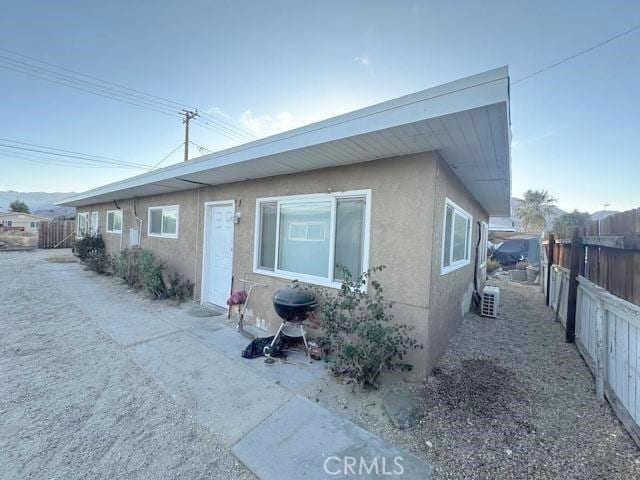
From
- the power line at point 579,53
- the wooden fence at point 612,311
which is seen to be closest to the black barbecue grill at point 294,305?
the wooden fence at point 612,311

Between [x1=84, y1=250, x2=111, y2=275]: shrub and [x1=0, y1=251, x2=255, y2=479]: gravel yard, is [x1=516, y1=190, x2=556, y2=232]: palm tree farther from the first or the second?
[x1=0, y1=251, x2=255, y2=479]: gravel yard

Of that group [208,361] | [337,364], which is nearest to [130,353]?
[208,361]

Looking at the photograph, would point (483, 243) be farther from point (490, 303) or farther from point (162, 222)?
point (162, 222)

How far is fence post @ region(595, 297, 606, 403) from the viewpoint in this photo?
2.99m

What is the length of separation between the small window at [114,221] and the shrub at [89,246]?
668 millimetres

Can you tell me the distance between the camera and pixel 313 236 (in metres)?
4.19

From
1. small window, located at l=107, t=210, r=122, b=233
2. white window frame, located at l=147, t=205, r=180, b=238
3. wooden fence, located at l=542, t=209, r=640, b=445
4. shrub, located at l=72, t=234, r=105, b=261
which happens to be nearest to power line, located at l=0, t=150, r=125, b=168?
shrub, located at l=72, t=234, r=105, b=261

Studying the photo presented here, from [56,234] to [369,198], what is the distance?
78.6 ft

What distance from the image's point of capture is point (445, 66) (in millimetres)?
5047

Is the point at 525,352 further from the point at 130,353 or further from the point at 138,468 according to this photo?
the point at 130,353

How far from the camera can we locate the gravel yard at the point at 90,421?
1918mm

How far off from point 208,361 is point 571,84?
9440 millimetres

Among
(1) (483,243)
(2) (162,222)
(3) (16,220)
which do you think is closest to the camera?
(2) (162,222)

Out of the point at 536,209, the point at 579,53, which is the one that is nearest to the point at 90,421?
the point at 579,53
